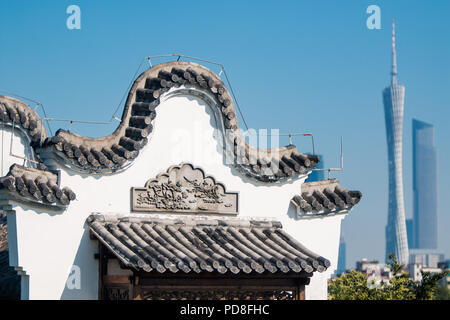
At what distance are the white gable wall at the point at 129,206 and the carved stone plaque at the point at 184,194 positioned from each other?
0.50 ft

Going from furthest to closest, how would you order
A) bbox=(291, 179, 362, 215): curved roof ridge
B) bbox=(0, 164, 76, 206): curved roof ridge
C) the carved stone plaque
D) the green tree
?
the green tree → bbox=(291, 179, 362, 215): curved roof ridge → the carved stone plaque → bbox=(0, 164, 76, 206): curved roof ridge

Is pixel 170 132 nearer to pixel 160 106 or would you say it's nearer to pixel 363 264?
pixel 160 106

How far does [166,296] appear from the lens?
16.8m

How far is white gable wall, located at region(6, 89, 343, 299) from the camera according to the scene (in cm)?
1703

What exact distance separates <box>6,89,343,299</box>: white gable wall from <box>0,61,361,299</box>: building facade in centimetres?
2

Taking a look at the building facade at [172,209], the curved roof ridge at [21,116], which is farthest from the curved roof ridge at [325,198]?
the curved roof ridge at [21,116]

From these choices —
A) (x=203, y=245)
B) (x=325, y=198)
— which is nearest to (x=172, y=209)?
(x=203, y=245)

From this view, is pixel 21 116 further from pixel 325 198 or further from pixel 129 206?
pixel 325 198

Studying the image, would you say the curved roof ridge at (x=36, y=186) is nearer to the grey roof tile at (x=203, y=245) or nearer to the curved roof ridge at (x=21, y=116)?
the grey roof tile at (x=203, y=245)

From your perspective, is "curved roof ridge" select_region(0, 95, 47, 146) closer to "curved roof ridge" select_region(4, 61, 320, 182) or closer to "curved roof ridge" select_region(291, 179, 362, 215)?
"curved roof ridge" select_region(4, 61, 320, 182)

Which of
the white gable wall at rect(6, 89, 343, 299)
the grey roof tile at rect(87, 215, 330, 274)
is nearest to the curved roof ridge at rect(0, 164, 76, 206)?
the white gable wall at rect(6, 89, 343, 299)

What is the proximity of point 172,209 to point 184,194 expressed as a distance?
43cm
